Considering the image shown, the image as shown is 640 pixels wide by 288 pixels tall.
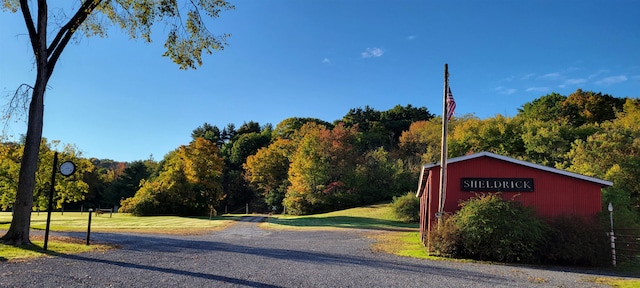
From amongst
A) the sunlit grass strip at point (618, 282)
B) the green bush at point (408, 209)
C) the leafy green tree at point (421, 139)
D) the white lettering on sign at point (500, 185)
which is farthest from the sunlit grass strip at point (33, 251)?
the leafy green tree at point (421, 139)

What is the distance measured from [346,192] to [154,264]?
4009 centimetres

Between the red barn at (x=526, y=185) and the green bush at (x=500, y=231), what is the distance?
135 centimetres

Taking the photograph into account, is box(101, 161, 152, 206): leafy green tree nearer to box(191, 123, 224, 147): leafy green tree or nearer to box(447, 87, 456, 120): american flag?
box(191, 123, 224, 147): leafy green tree

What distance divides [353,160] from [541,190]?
3547 centimetres

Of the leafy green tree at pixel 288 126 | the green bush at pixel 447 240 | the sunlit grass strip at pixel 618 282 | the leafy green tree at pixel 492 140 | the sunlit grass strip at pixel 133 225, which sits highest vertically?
the leafy green tree at pixel 288 126

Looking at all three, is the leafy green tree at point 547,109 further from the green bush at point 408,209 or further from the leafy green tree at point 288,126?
the leafy green tree at point 288,126

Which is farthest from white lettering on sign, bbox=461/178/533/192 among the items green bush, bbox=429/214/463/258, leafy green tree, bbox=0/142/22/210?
leafy green tree, bbox=0/142/22/210

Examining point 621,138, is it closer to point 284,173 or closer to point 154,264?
point 154,264

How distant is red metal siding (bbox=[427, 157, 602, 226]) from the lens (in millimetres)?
14531

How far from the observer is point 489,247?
12789 mm

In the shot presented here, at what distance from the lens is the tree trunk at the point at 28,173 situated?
11.2m

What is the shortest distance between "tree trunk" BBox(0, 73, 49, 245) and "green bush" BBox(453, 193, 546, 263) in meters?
13.4

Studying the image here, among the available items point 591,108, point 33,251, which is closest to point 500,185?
point 33,251

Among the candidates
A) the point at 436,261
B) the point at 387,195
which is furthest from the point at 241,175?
the point at 436,261
